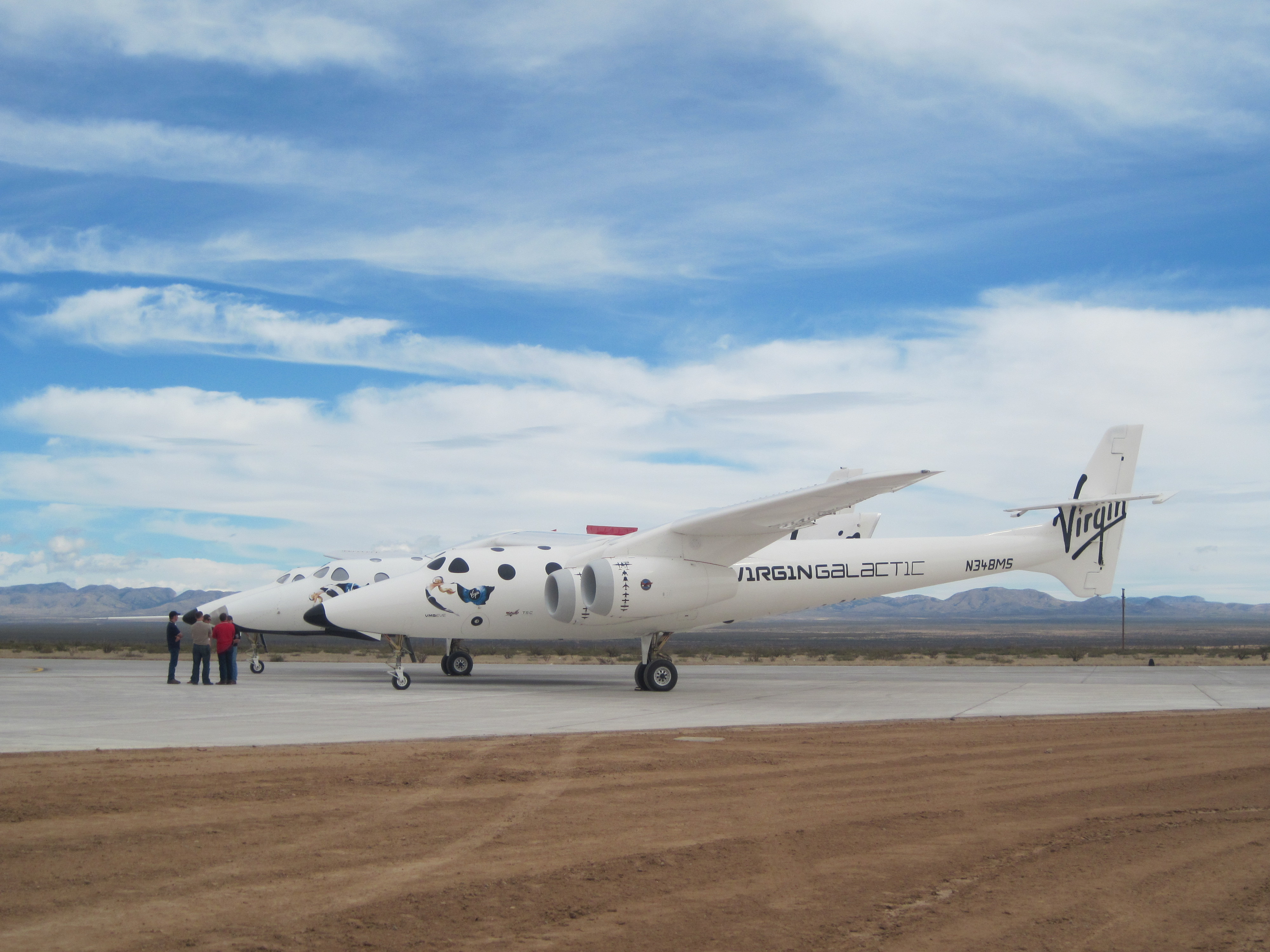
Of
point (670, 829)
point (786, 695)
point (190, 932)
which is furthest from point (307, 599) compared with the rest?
point (190, 932)

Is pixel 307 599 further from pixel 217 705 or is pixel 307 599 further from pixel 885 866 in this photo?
pixel 885 866

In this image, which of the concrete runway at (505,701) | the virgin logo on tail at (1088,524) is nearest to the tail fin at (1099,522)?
the virgin logo on tail at (1088,524)

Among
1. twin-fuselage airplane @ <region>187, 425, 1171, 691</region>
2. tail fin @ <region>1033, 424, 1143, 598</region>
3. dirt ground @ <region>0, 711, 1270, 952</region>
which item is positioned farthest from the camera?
tail fin @ <region>1033, 424, 1143, 598</region>

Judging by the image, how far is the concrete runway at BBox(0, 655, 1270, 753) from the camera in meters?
12.3

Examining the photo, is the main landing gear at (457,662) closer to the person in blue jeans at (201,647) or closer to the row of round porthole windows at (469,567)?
the row of round porthole windows at (469,567)

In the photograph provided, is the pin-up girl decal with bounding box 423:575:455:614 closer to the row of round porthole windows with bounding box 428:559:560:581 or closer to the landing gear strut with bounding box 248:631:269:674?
the row of round porthole windows with bounding box 428:559:560:581

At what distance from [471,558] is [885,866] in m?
15.1

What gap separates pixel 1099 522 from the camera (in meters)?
24.7

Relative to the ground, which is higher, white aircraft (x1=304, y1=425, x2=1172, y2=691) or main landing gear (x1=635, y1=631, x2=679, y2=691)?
white aircraft (x1=304, y1=425, x2=1172, y2=691)

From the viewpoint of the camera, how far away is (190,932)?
470cm

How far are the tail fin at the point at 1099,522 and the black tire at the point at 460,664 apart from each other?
539 inches

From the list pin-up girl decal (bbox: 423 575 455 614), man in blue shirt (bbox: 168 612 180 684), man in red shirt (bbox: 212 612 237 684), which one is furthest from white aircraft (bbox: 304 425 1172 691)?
man in blue shirt (bbox: 168 612 180 684)

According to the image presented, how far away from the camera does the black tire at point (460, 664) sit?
2384 cm

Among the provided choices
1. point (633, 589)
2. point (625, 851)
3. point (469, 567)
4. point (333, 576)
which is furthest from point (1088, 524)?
point (625, 851)
